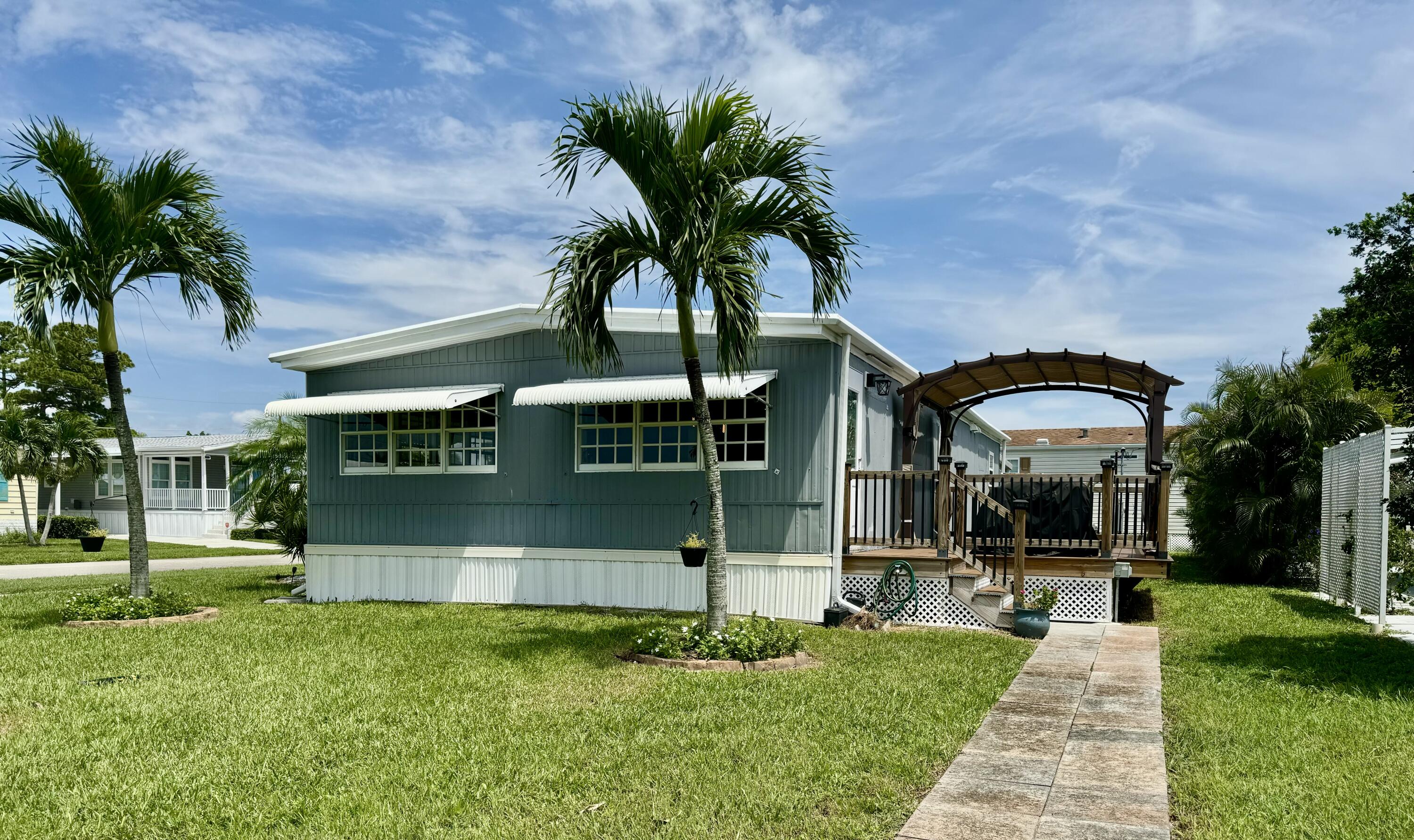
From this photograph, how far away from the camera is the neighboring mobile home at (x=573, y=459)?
991 cm

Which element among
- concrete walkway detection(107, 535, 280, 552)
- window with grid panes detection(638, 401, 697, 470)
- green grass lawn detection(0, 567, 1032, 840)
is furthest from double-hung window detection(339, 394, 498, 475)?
concrete walkway detection(107, 535, 280, 552)

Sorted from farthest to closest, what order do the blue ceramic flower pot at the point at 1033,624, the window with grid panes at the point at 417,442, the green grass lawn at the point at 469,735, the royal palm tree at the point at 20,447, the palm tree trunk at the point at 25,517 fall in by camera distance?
the palm tree trunk at the point at 25,517 < the royal palm tree at the point at 20,447 < the window with grid panes at the point at 417,442 < the blue ceramic flower pot at the point at 1033,624 < the green grass lawn at the point at 469,735

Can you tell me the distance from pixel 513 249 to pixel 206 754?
8880mm

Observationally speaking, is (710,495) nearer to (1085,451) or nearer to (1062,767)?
(1062,767)

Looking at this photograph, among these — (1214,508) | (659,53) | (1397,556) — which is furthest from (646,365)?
(1214,508)

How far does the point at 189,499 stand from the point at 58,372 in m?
5.14

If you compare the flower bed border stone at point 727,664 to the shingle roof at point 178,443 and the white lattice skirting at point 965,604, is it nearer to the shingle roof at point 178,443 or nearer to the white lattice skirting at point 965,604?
the white lattice skirting at point 965,604

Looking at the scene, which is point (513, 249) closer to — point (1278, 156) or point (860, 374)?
point (860, 374)

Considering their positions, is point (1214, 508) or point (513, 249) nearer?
point (513, 249)

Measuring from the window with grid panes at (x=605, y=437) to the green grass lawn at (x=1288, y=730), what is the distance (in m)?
5.53

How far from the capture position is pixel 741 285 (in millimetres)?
7438

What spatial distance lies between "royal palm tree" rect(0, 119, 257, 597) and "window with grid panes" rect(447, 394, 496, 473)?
2.61 m

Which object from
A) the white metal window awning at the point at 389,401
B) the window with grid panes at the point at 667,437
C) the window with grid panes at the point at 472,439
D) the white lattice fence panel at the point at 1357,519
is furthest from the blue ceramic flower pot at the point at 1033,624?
the white metal window awning at the point at 389,401

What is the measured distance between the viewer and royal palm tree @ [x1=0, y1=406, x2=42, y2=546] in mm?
24172
